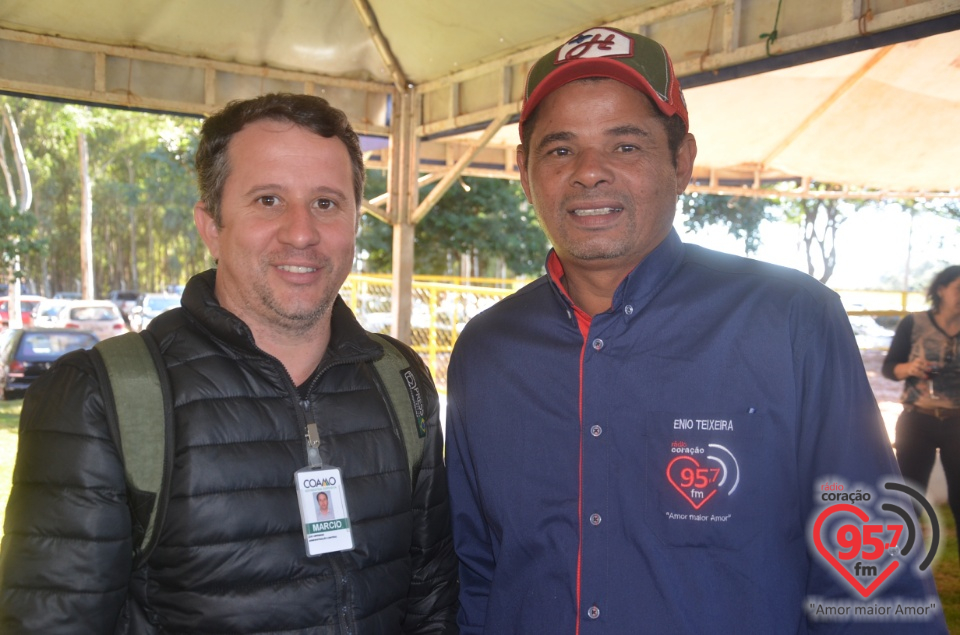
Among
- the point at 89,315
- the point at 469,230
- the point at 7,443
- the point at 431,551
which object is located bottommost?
the point at 7,443

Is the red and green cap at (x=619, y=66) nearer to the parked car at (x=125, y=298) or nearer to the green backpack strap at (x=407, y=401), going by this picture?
the green backpack strap at (x=407, y=401)

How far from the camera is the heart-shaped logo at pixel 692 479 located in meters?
1.74

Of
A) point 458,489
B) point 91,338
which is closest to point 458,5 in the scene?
point 458,489

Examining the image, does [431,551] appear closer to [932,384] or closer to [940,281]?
[932,384]

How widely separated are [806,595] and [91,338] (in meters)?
14.9

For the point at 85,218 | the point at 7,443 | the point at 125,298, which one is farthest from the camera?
the point at 125,298

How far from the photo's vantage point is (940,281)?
5.77 meters

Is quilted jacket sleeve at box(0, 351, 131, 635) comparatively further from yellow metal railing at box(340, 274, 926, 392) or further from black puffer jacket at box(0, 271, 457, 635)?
yellow metal railing at box(340, 274, 926, 392)

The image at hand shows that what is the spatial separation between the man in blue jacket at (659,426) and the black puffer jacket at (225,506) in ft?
0.89

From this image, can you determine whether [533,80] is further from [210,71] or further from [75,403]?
[210,71]

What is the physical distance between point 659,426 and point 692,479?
0.14 metres

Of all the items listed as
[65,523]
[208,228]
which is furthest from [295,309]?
[65,523]

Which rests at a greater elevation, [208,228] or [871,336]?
[208,228]

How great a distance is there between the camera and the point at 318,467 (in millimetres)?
1964
